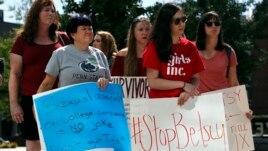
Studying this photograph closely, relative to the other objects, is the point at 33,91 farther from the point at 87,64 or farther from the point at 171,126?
the point at 171,126

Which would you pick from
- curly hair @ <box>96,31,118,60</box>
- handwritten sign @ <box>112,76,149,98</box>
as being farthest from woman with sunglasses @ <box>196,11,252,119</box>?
curly hair @ <box>96,31,118,60</box>

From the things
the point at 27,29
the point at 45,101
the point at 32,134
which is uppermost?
the point at 27,29

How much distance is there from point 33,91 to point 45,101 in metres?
0.61

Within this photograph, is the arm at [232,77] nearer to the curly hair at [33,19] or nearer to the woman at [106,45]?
the woman at [106,45]

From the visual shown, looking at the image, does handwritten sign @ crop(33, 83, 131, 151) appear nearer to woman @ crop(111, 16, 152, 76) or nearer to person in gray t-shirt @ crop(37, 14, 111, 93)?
person in gray t-shirt @ crop(37, 14, 111, 93)

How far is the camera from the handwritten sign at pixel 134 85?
5.95 meters

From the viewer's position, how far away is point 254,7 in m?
23.3

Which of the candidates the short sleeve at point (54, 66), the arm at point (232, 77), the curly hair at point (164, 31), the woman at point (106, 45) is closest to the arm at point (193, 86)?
the curly hair at point (164, 31)

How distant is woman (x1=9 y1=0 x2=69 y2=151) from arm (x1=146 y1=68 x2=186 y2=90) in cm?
91

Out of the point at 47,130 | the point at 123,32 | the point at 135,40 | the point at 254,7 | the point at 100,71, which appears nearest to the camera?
the point at 47,130

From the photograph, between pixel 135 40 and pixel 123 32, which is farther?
pixel 123 32

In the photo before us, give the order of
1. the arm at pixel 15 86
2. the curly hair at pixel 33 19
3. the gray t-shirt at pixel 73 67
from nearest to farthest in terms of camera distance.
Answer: the gray t-shirt at pixel 73 67 < the arm at pixel 15 86 < the curly hair at pixel 33 19

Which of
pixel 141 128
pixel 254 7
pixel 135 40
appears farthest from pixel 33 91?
pixel 254 7

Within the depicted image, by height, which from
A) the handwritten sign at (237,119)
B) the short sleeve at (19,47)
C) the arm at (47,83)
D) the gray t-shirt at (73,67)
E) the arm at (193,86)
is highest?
the short sleeve at (19,47)
